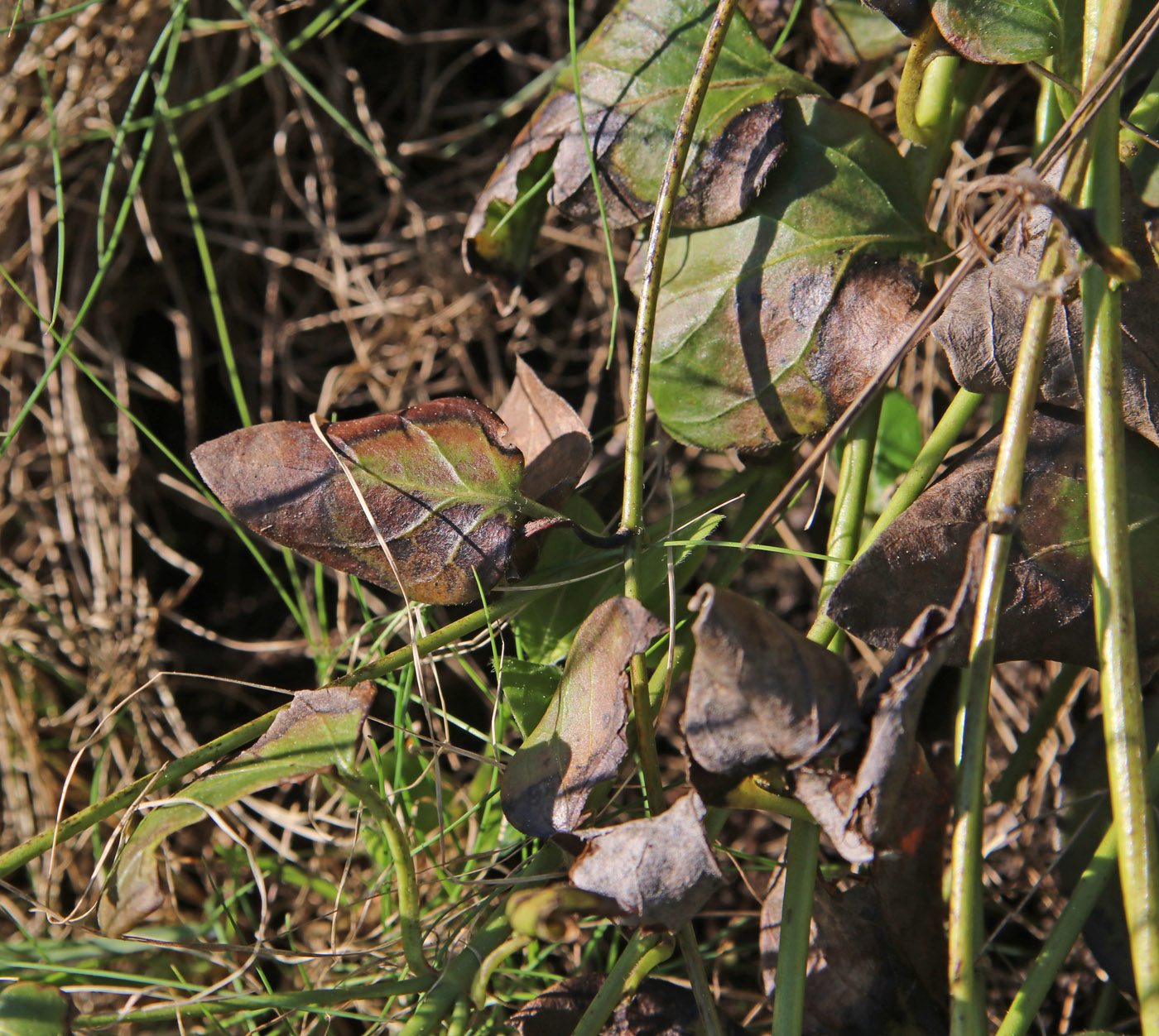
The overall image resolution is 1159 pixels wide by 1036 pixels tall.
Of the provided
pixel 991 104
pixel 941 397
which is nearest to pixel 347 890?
pixel 941 397

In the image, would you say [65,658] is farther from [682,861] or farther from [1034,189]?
[1034,189]

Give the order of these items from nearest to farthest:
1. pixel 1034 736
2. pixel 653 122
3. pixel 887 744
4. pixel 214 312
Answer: pixel 887 744 → pixel 653 122 → pixel 1034 736 → pixel 214 312

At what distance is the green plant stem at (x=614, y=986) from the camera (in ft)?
2.12

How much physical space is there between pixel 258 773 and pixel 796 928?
38cm

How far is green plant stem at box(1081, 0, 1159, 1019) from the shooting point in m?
0.57

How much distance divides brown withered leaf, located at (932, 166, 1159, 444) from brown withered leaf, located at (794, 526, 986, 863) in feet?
0.48

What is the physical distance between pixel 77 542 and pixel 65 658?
0.50 feet

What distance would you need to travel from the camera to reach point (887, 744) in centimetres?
56

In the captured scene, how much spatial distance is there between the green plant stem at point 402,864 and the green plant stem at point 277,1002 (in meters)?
0.02

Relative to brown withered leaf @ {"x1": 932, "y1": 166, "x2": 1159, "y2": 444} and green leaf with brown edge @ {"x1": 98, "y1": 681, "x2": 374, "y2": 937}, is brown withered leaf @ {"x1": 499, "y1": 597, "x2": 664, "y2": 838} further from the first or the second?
brown withered leaf @ {"x1": 932, "y1": 166, "x2": 1159, "y2": 444}

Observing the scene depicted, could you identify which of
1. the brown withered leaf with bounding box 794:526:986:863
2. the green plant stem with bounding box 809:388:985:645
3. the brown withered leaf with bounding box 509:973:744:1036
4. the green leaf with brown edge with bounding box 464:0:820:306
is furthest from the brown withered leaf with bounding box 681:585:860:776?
the green leaf with brown edge with bounding box 464:0:820:306

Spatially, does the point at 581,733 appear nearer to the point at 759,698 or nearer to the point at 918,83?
the point at 759,698

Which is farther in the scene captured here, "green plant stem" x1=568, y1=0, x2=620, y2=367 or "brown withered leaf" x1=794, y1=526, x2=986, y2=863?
"green plant stem" x1=568, y1=0, x2=620, y2=367

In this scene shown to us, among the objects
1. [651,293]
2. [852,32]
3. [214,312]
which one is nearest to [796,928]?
[651,293]
